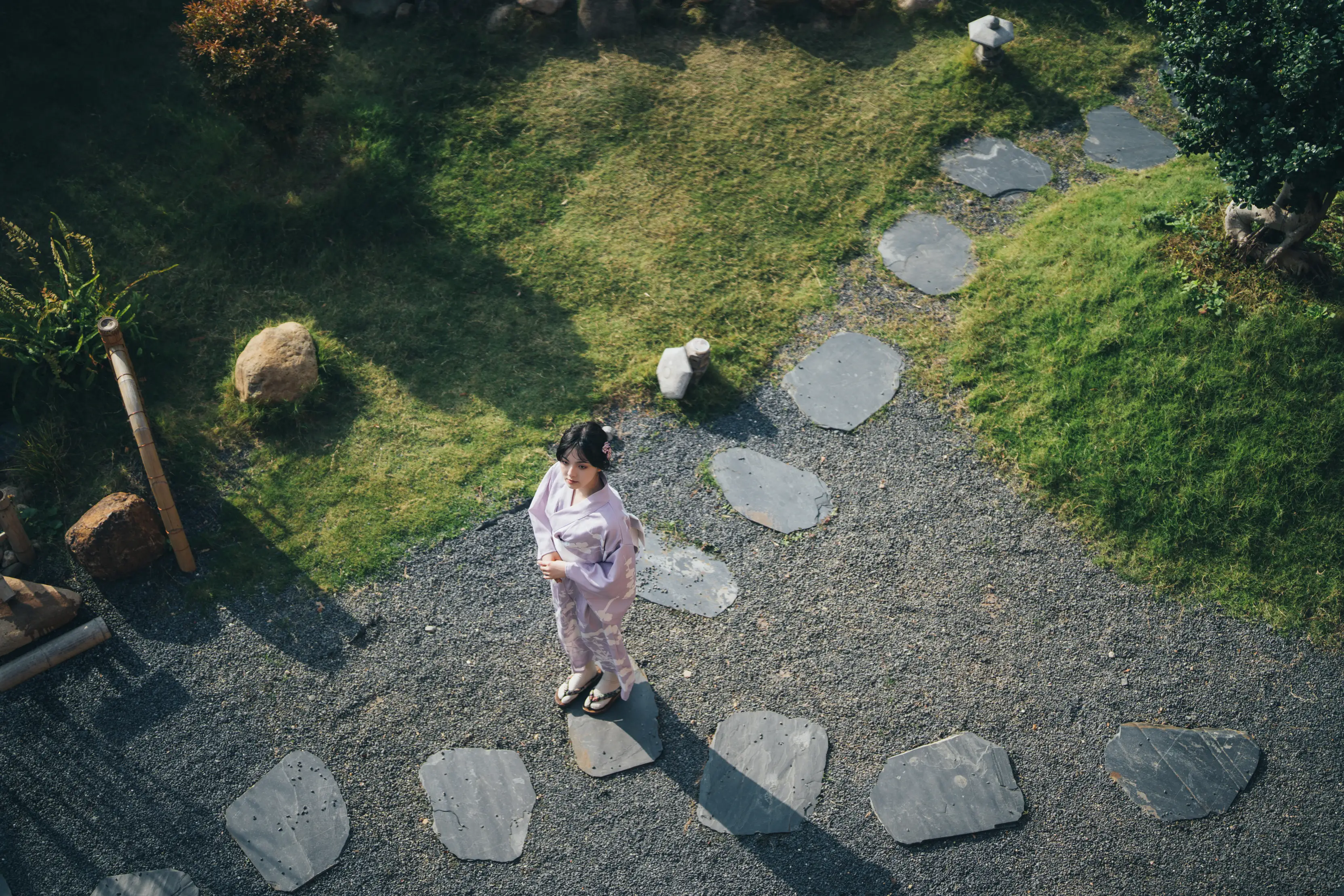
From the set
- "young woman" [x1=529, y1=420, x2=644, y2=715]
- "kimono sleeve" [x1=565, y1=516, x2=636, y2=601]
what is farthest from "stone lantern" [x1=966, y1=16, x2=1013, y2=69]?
"kimono sleeve" [x1=565, y1=516, x2=636, y2=601]

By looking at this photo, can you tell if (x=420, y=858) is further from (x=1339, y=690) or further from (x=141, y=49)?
(x=141, y=49)

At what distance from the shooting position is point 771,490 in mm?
6465

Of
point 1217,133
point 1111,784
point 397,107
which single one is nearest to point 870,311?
point 1217,133

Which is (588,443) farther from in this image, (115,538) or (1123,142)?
(1123,142)

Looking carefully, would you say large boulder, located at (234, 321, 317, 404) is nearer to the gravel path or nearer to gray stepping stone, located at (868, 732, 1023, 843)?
the gravel path

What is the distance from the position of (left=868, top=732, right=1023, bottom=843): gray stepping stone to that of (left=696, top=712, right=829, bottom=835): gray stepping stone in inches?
15.1

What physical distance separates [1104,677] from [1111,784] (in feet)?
2.19

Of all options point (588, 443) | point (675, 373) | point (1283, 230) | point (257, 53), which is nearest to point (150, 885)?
point (588, 443)

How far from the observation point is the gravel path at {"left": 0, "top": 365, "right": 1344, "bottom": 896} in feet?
16.1

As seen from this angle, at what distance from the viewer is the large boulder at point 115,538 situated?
585 cm

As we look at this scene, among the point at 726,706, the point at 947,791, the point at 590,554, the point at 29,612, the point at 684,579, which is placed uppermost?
the point at 590,554

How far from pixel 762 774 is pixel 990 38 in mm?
7396

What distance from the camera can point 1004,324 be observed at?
7270 millimetres

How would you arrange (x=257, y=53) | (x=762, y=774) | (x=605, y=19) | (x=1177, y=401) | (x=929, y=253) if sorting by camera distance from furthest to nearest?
(x=605, y=19) < (x=929, y=253) < (x=257, y=53) < (x=1177, y=401) < (x=762, y=774)
